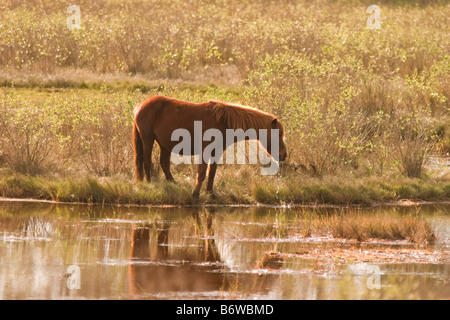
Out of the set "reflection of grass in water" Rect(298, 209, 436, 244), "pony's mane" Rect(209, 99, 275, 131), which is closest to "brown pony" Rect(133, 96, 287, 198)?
"pony's mane" Rect(209, 99, 275, 131)

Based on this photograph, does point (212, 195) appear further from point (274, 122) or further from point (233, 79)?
point (233, 79)

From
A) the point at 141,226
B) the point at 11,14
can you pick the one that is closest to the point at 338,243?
the point at 141,226

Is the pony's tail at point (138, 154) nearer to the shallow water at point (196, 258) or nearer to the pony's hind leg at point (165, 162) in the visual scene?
the pony's hind leg at point (165, 162)

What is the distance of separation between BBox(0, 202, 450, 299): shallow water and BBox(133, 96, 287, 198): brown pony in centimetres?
110

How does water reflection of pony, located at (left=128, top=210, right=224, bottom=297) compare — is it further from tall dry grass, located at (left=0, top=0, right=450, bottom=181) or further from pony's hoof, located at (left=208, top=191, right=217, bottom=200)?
tall dry grass, located at (left=0, top=0, right=450, bottom=181)

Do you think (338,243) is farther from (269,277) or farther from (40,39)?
(40,39)

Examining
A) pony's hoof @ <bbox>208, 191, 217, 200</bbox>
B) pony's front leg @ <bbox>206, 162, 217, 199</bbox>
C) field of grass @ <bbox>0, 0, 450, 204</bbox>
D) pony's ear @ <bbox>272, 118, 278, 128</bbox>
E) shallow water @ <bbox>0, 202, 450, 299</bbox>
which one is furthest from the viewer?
field of grass @ <bbox>0, 0, 450, 204</bbox>

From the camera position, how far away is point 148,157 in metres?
14.0

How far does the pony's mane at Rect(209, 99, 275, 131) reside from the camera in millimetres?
13312

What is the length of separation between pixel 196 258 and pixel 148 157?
4348 mm

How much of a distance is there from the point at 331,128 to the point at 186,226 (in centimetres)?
492

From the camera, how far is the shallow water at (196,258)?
844 cm

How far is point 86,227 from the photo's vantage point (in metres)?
11.5

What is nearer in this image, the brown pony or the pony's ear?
the pony's ear
